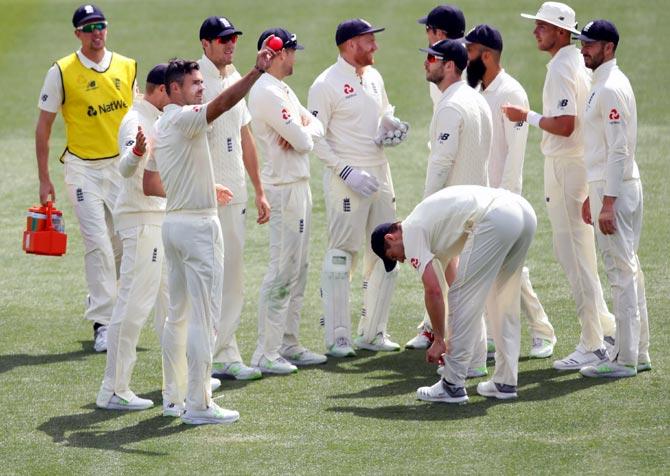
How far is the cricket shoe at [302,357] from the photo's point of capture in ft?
30.2

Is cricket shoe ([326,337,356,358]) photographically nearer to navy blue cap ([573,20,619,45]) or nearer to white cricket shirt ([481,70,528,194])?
white cricket shirt ([481,70,528,194])

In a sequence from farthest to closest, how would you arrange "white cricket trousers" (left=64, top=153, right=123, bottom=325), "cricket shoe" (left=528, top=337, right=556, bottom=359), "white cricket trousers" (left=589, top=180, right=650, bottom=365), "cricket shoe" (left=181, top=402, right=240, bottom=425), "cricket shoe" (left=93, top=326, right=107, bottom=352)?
"white cricket trousers" (left=64, top=153, right=123, bottom=325) → "cricket shoe" (left=93, top=326, right=107, bottom=352) → "cricket shoe" (left=528, top=337, right=556, bottom=359) → "white cricket trousers" (left=589, top=180, right=650, bottom=365) → "cricket shoe" (left=181, top=402, right=240, bottom=425)

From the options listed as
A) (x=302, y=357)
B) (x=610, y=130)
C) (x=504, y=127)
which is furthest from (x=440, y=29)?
(x=302, y=357)

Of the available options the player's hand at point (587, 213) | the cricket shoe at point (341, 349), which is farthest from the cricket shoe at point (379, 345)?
the player's hand at point (587, 213)

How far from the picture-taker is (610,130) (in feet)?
27.1

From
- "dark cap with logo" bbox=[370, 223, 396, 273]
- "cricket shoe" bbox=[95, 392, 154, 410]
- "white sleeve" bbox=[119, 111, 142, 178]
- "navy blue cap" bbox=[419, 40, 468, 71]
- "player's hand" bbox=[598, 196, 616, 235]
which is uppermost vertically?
"navy blue cap" bbox=[419, 40, 468, 71]

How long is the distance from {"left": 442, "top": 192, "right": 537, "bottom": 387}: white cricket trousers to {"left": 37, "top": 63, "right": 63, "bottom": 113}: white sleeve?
392 centimetres

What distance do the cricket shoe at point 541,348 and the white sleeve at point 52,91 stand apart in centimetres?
421

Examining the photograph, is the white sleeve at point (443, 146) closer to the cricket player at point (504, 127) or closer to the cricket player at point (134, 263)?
the cricket player at point (504, 127)

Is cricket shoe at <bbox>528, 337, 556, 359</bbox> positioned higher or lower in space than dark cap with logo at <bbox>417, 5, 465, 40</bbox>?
lower

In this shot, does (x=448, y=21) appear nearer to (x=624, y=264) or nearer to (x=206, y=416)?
(x=624, y=264)

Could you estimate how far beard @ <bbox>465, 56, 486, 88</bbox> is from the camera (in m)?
9.34

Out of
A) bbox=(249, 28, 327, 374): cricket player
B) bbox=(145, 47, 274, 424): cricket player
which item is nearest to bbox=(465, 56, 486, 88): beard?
bbox=(249, 28, 327, 374): cricket player

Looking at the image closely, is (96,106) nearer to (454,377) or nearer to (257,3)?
(454,377)
